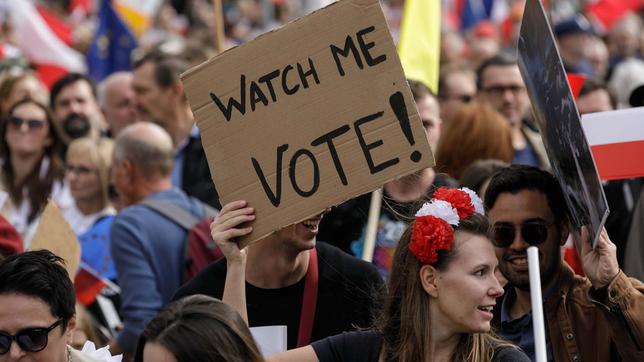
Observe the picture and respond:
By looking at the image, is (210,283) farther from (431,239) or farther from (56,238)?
(431,239)

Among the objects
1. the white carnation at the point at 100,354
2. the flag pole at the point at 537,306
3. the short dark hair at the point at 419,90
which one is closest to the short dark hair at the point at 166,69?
the short dark hair at the point at 419,90

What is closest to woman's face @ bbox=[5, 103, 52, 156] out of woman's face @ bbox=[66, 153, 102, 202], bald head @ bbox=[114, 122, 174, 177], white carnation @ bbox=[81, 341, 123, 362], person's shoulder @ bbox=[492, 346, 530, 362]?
woman's face @ bbox=[66, 153, 102, 202]

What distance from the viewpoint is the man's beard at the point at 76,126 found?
9508 millimetres

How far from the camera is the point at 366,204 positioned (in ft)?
21.2

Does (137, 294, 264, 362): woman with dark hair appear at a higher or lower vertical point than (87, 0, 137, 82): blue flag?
lower

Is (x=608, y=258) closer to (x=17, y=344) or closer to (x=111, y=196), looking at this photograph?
(x=17, y=344)

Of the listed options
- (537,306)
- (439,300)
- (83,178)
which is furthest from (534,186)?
(83,178)

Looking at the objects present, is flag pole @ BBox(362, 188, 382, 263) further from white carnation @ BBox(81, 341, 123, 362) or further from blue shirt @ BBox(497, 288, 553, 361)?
white carnation @ BBox(81, 341, 123, 362)

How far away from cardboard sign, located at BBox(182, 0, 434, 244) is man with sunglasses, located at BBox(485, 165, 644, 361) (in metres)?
0.70

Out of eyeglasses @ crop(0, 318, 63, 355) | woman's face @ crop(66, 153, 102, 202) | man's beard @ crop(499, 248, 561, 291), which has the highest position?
woman's face @ crop(66, 153, 102, 202)

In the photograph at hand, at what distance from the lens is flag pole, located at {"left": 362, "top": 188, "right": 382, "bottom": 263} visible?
619cm

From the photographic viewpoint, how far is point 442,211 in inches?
174

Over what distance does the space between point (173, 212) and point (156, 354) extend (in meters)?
3.00

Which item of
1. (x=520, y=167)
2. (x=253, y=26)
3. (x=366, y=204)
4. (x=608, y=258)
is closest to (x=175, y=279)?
(x=366, y=204)
